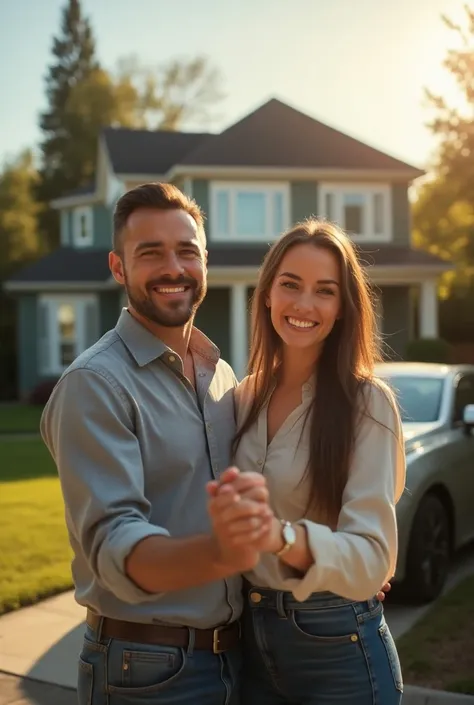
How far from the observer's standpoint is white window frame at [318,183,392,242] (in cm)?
2364

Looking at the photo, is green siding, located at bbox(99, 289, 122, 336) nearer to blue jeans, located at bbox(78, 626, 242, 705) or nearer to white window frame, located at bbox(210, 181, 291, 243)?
white window frame, located at bbox(210, 181, 291, 243)

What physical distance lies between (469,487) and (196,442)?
536cm

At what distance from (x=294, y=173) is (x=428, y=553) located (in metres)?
17.9

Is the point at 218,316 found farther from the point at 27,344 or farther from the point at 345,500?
the point at 345,500

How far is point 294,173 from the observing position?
2306cm

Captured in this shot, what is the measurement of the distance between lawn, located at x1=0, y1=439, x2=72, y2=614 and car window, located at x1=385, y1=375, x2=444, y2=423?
3124mm

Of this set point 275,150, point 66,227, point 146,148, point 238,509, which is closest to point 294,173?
point 275,150

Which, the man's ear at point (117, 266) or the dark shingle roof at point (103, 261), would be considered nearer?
the man's ear at point (117, 266)

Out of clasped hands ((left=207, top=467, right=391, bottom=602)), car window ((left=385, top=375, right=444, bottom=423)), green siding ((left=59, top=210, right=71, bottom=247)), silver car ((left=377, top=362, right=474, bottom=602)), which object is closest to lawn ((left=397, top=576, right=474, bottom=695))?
silver car ((left=377, top=362, right=474, bottom=602))

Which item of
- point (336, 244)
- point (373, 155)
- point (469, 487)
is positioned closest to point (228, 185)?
point (373, 155)

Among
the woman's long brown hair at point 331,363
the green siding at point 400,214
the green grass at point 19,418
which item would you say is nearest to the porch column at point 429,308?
the green siding at point 400,214

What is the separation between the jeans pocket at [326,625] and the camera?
2.30m

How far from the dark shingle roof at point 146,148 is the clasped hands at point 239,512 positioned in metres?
24.9

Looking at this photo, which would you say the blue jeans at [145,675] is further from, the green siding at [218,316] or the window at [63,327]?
the window at [63,327]
